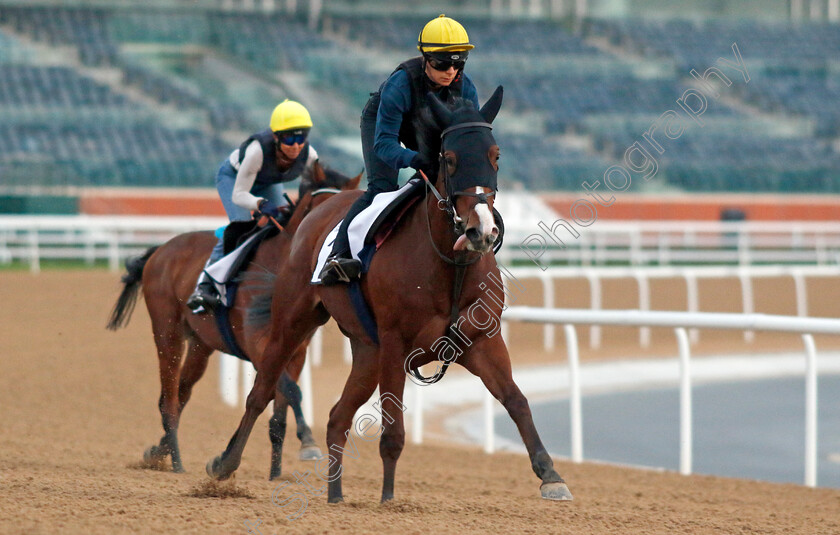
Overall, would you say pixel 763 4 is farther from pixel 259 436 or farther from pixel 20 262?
pixel 259 436

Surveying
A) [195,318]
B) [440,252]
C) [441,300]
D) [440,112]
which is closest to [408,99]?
[440,112]

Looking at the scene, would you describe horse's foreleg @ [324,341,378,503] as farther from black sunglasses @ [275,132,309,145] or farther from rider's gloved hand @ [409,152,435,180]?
black sunglasses @ [275,132,309,145]

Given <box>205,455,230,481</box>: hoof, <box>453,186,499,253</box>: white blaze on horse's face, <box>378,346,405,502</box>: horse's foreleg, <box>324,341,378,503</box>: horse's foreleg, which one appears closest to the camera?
<box>453,186,499,253</box>: white blaze on horse's face

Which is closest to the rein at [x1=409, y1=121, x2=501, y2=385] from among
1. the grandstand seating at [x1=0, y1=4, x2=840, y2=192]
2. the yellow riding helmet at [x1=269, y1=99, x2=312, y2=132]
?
the yellow riding helmet at [x1=269, y1=99, x2=312, y2=132]

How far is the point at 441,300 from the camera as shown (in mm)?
4465

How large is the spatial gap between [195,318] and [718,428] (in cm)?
425

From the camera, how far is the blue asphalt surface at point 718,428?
7.49 m

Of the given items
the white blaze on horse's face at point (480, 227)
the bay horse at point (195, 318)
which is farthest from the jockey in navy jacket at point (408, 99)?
the bay horse at point (195, 318)

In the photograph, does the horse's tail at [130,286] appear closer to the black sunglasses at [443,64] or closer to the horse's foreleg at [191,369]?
the horse's foreleg at [191,369]

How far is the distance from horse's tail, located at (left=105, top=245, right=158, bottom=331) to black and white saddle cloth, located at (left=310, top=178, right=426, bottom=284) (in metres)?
3.03

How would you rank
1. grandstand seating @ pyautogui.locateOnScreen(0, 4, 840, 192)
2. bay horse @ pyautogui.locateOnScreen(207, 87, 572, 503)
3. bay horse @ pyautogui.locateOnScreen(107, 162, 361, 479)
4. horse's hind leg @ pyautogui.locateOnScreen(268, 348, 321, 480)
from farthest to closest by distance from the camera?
1. grandstand seating @ pyautogui.locateOnScreen(0, 4, 840, 192)
2. bay horse @ pyautogui.locateOnScreen(107, 162, 361, 479)
3. horse's hind leg @ pyautogui.locateOnScreen(268, 348, 321, 480)
4. bay horse @ pyautogui.locateOnScreen(207, 87, 572, 503)

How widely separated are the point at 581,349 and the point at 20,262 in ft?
28.9

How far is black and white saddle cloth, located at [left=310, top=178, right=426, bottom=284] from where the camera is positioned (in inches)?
186

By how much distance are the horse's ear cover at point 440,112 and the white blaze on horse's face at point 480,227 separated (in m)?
0.36
